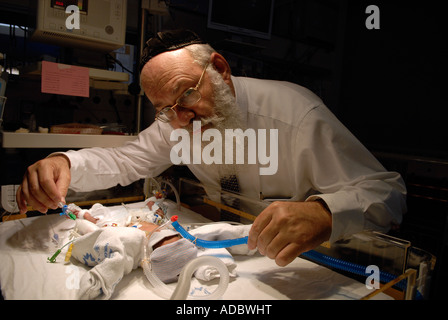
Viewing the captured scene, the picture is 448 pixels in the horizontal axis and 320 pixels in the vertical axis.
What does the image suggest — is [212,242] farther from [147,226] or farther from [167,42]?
[167,42]

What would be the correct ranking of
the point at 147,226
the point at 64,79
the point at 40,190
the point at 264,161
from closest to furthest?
the point at 40,190 → the point at 147,226 → the point at 264,161 → the point at 64,79

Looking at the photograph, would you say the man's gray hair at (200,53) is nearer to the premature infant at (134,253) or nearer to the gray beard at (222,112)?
the gray beard at (222,112)

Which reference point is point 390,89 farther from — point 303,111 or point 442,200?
point 303,111

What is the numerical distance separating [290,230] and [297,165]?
0.46 m

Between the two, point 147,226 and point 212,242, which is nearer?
point 212,242

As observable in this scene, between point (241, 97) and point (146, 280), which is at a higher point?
point (241, 97)

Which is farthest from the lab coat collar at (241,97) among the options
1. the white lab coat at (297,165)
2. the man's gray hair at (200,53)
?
the man's gray hair at (200,53)

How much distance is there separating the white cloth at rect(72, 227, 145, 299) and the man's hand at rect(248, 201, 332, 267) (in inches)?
14.9

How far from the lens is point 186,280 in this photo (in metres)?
0.77

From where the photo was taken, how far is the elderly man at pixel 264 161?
87 cm

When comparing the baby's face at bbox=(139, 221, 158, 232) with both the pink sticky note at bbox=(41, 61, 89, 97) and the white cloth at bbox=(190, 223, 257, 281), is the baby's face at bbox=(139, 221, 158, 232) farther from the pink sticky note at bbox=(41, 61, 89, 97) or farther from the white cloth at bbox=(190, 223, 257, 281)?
the pink sticky note at bbox=(41, 61, 89, 97)

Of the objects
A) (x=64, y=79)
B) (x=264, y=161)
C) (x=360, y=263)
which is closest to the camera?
(x=360, y=263)

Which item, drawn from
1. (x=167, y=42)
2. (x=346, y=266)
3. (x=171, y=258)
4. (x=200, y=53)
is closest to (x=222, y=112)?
(x=200, y=53)

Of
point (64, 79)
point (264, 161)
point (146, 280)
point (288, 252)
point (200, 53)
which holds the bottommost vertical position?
point (146, 280)
